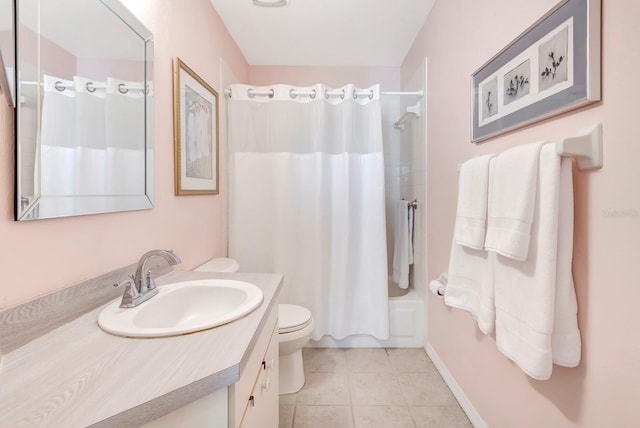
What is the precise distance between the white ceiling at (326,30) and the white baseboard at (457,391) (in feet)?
7.54

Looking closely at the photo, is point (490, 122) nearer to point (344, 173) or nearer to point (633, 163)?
point (633, 163)

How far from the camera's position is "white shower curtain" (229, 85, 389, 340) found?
2.10 m

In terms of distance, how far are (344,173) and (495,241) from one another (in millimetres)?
1249

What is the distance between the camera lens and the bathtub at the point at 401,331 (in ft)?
7.10

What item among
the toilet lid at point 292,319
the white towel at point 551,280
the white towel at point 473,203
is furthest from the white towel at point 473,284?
the toilet lid at point 292,319

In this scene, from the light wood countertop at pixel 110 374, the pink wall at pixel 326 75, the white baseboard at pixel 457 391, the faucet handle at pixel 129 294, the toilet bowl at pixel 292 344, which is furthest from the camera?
the pink wall at pixel 326 75

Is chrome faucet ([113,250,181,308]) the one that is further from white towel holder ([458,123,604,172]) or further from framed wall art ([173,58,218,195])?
white towel holder ([458,123,604,172])

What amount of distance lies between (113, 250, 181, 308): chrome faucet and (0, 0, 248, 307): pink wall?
113mm

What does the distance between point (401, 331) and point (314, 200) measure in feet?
3.84

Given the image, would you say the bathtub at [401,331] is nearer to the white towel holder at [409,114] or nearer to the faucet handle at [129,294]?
the white towel holder at [409,114]

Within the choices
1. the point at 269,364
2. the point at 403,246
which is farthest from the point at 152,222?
the point at 403,246

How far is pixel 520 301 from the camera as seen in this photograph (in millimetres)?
929

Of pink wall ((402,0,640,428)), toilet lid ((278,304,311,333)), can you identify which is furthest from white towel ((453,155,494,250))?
toilet lid ((278,304,311,333))

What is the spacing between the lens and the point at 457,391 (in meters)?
1.61
